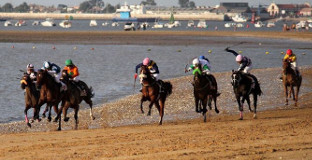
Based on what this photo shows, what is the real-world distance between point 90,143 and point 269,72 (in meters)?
29.4

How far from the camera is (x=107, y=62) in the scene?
61.3 m

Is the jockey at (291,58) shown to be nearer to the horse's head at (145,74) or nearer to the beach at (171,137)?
the beach at (171,137)

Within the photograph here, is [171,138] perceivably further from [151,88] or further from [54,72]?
[54,72]

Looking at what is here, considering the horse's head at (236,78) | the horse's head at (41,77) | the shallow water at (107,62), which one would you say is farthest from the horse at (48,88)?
the horse's head at (236,78)

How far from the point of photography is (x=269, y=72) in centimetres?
4531

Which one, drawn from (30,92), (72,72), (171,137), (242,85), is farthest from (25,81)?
(242,85)

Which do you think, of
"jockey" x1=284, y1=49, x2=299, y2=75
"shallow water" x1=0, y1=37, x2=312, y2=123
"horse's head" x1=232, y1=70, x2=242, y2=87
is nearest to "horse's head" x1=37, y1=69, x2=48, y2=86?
"shallow water" x1=0, y1=37, x2=312, y2=123

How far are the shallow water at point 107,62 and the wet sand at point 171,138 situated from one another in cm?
547

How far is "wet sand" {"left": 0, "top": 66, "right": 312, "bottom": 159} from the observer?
15.3 metres

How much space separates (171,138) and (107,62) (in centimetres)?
4364

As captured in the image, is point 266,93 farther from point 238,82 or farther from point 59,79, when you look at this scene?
point 59,79

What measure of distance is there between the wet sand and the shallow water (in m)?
5.47

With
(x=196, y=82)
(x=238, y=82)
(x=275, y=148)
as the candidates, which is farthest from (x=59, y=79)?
(x=275, y=148)

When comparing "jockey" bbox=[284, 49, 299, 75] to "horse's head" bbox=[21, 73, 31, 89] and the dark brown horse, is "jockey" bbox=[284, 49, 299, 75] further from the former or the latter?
"horse's head" bbox=[21, 73, 31, 89]
